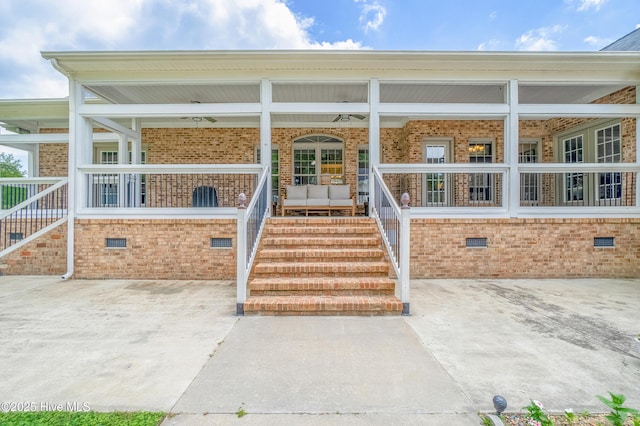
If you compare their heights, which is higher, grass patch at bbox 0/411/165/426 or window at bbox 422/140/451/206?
window at bbox 422/140/451/206

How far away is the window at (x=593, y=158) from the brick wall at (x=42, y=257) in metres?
10.8

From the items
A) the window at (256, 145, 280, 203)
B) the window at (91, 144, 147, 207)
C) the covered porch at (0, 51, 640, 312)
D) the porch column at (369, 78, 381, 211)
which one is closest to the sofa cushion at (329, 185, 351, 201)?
the window at (256, 145, 280, 203)

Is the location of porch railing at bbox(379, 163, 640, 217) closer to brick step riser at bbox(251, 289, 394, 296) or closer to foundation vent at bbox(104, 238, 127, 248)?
brick step riser at bbox(251, 289, 394, 296)

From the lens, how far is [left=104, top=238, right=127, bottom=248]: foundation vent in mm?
5664

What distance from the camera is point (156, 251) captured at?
18.4ft

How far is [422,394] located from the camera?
80.4 inches

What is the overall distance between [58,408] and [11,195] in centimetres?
673

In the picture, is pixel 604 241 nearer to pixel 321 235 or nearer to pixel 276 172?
pixel 321 235

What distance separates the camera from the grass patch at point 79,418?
173 cm

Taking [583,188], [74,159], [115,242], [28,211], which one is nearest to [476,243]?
[583,188]

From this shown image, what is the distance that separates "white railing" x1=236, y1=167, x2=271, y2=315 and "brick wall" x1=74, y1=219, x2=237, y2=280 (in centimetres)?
88

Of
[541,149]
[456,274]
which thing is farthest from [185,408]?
[541,149]

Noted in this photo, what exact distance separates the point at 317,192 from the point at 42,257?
6.08 metres

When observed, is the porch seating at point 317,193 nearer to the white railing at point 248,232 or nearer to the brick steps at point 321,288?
the white railing at point 248,232
